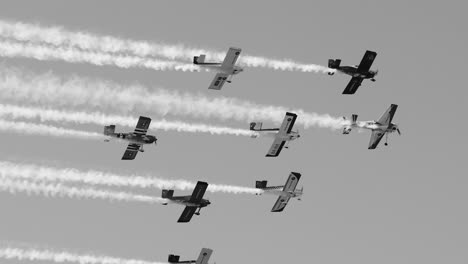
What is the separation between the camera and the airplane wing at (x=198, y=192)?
112044 millimetres

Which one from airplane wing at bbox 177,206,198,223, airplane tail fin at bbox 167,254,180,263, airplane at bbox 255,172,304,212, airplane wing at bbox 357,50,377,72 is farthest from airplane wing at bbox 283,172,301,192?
airplane tail fin at bbox 167,254,180,263

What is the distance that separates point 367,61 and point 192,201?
58.8 ft

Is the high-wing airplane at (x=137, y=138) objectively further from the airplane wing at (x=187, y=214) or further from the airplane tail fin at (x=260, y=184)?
the airplane tail fin at (x=260, y=184)

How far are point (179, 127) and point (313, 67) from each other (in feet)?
42.3

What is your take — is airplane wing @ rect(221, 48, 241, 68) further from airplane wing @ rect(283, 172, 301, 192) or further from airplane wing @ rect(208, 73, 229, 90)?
airplane wing @ rect(283, 172, 301, 192)

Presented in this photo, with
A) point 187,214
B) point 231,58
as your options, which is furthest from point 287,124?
point 187,214

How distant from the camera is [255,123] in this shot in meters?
116

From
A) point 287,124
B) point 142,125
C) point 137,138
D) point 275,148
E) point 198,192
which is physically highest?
point 287,124

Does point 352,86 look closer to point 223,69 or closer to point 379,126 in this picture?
point 379,126

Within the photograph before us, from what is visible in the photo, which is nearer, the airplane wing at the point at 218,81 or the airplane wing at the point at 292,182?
the airplane wing at the point at 218,81

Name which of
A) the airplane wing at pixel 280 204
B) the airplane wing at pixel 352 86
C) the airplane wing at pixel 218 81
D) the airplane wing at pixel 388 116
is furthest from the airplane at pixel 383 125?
the airplane wing at pixel 218 81

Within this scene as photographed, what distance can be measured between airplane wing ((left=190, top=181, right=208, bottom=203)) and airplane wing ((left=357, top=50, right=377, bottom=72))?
15.7 metres

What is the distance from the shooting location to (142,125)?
109750 mm

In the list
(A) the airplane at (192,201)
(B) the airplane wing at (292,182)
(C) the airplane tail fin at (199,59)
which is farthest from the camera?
(B) the airplane wing at (292,182)
